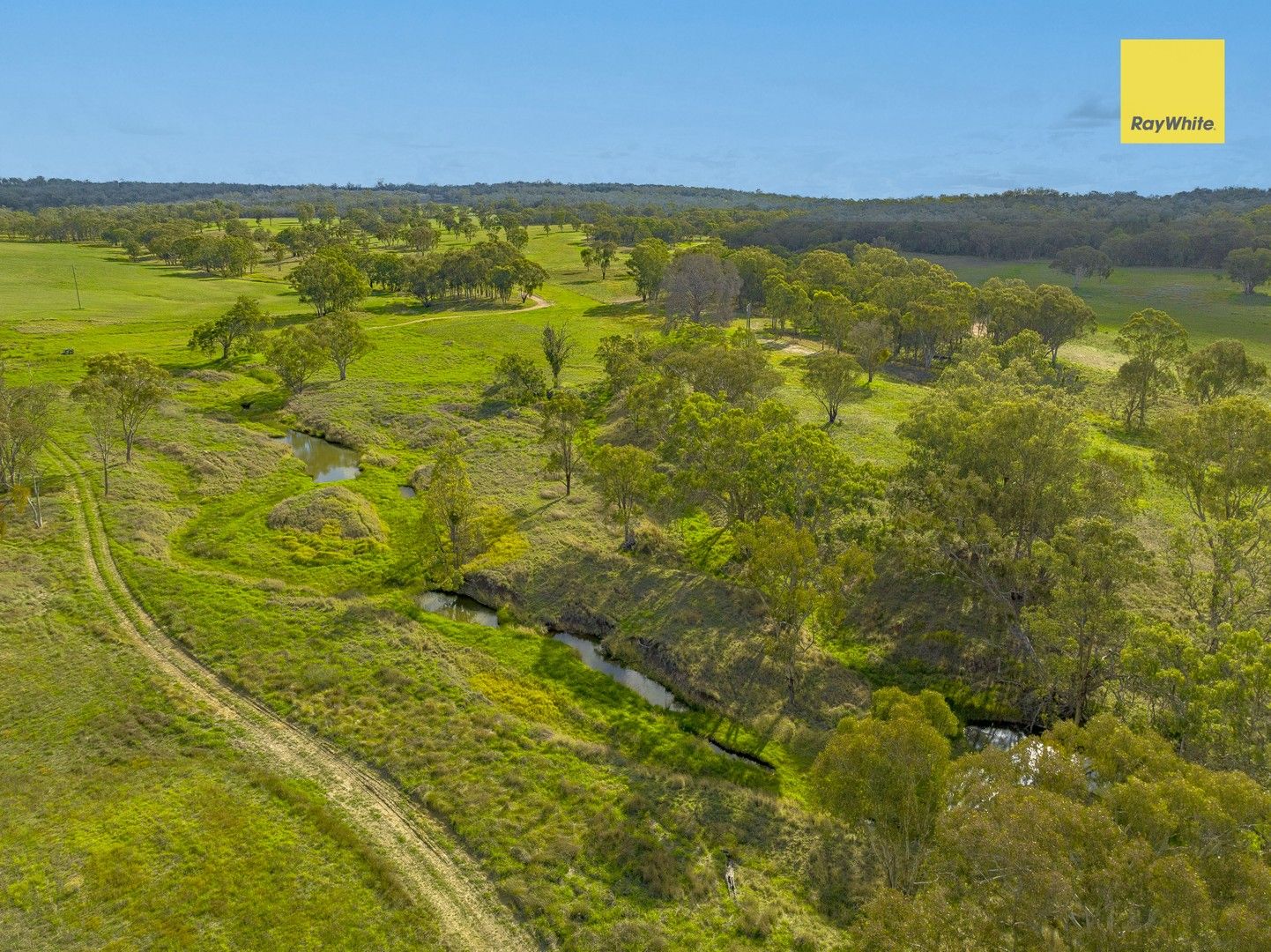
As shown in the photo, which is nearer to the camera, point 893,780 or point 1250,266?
point 893,780

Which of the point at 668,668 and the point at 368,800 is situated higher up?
the point at 668,668

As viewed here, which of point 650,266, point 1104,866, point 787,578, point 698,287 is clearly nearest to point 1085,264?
point 650,266

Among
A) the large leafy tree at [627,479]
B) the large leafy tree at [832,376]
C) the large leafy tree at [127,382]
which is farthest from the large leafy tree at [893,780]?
the large leafy tree at [127,382]

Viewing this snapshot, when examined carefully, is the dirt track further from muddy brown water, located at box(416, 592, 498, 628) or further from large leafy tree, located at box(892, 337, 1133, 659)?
large leafy tree, located at box(892, 337, 1133, 659)

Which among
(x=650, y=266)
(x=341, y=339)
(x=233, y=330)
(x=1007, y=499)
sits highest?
(x=650, y=266)

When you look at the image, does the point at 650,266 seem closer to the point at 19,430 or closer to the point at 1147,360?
the point at 1147,360

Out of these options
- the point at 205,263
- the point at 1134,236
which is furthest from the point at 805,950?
the point at 1134,236
